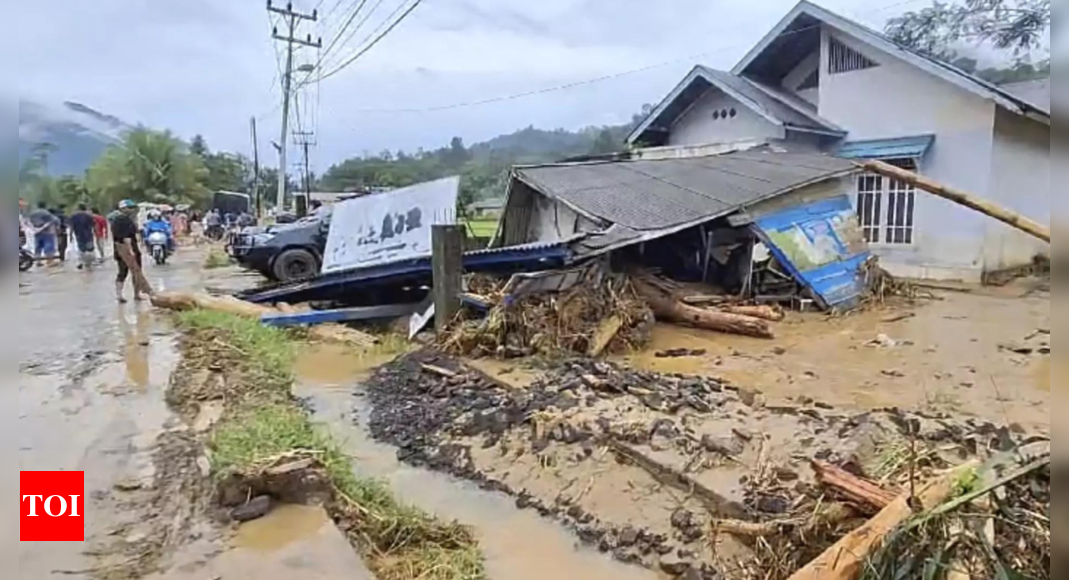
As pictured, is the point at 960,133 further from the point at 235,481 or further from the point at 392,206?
the point at 235,481

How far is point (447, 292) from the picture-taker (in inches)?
355

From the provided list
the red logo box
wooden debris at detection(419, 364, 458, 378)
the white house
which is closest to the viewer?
the red logo box

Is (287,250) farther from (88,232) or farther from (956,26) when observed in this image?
(956,26)

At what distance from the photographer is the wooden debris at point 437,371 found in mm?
7436

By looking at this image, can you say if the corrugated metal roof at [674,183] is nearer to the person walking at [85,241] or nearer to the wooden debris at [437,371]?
the wooden debris at [437,371]

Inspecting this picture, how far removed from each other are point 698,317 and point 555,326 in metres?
2.07

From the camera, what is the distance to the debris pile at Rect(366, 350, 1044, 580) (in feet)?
11.2

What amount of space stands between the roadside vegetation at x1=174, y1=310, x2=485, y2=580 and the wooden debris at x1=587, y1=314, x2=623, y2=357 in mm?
3085

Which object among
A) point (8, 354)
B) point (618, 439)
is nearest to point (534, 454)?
point (618, 439)

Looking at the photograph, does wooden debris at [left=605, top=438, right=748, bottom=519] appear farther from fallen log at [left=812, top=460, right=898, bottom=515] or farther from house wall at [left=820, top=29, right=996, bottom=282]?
house wall at [left=820, top=29, right=996, bottom=282]

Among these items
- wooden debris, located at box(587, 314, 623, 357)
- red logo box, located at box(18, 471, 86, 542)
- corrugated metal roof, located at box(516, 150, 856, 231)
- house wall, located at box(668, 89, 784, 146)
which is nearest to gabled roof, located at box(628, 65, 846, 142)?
house wall, located at box(668, 89, 784, 146)

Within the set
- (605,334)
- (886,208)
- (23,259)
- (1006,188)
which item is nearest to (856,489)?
(23,259)

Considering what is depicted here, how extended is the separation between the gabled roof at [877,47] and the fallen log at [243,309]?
369 inches

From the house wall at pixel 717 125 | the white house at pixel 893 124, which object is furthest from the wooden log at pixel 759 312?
the house wall at pixel 717 125
